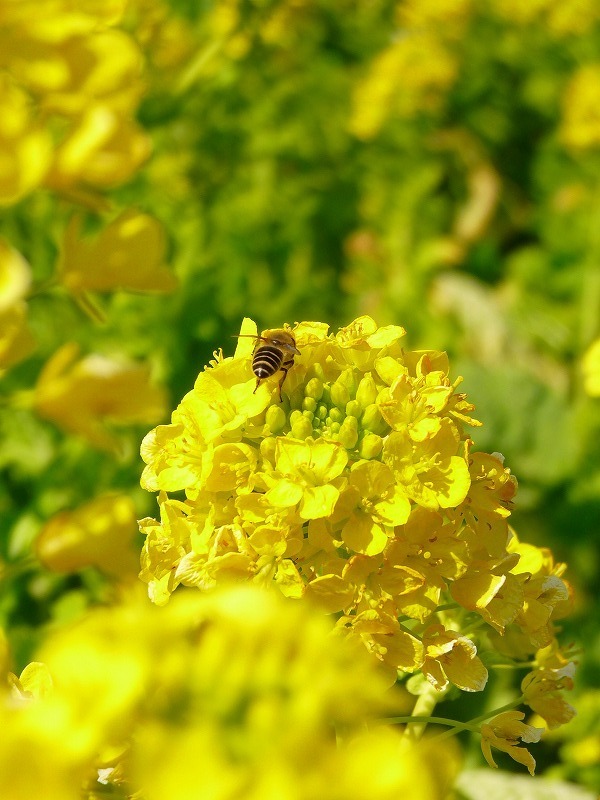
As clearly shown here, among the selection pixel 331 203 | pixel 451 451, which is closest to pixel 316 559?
pixel 451 451

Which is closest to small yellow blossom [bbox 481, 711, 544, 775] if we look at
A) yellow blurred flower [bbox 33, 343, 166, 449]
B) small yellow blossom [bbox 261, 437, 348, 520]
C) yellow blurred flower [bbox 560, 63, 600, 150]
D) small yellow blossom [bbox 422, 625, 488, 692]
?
small yellow blossom [bbox 422, 625, 488, 692]

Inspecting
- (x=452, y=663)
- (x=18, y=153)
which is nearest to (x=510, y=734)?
(x=452, y=663)

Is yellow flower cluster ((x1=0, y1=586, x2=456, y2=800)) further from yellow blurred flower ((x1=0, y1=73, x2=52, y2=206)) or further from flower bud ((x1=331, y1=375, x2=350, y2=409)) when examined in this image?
flower bud ((x1=331, y1=375, x2=350, y2=409))

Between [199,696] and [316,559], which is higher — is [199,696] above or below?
above

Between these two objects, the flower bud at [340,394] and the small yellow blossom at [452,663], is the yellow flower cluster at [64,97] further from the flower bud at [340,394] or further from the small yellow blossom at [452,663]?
the small yellow blossom at [452,663]

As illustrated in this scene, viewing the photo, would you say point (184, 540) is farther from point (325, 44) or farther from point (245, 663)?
point (325, 44)

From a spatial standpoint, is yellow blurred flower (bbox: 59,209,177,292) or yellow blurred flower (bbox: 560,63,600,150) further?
yellow blurred flower (bbox: 560,63,600,150)
